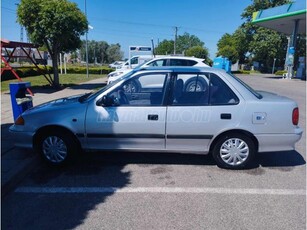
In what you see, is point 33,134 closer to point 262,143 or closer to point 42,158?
point 42,158

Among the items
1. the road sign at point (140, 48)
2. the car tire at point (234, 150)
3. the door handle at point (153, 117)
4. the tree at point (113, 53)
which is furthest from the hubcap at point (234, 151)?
the tree at point (113, 53)

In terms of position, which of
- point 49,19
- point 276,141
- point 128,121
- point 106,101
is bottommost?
point 276,141

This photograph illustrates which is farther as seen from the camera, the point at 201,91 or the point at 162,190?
the point at 201,91

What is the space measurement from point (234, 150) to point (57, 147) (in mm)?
2811

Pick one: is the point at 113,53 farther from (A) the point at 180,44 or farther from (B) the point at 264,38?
(B) the point at 264,38

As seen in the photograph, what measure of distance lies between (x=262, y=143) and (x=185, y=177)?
1.32m

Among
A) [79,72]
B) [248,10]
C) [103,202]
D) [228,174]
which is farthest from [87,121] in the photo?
[248,10]

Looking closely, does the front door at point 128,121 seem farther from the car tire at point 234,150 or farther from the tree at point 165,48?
the tree at point 165,48

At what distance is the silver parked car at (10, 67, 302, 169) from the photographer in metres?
4.42

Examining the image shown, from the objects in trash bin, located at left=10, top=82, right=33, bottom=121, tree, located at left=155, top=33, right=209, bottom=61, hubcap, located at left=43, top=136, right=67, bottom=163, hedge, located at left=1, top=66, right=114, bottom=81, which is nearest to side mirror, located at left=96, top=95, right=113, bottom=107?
hubcap, located at left=43, top=136, right=67, bottom=163

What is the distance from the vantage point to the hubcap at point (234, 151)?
449 centimetres

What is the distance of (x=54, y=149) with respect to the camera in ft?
15.1

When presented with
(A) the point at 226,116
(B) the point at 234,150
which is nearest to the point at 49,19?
(A) the point at 226,116

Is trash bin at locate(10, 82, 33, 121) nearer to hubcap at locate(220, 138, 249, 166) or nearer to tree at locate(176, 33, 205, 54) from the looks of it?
hubcap at locate(220, 138, 249, 166)
